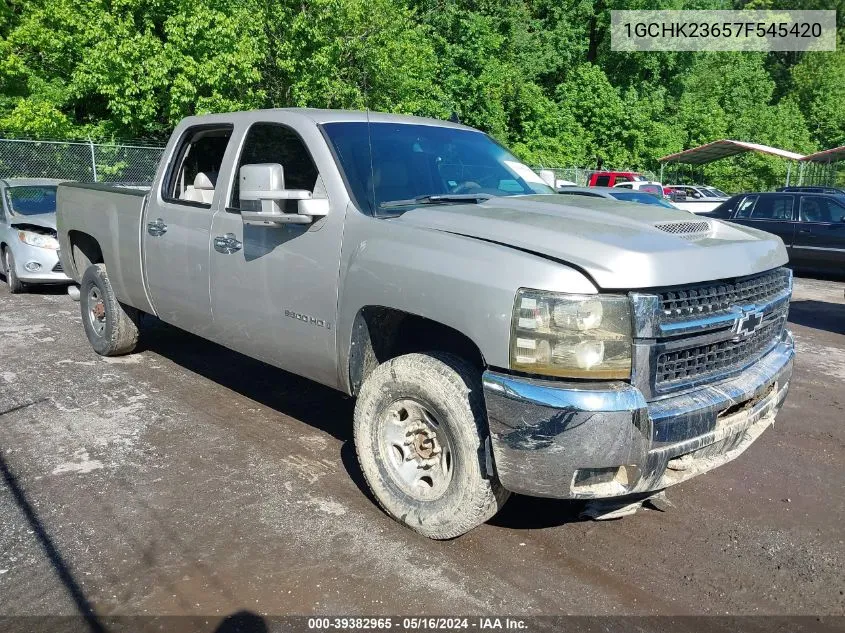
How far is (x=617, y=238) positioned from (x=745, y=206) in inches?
512

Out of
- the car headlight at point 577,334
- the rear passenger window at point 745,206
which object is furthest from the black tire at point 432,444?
the rear passenger window at point 745,206

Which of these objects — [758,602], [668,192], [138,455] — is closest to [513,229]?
[758,602]

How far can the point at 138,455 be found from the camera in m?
4.61

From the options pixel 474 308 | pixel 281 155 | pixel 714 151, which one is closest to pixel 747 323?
pixel 474 308

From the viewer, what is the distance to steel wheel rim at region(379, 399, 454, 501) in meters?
3.50

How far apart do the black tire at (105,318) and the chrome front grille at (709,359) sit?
4.93 meters

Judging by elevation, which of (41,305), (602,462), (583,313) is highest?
(583,313)

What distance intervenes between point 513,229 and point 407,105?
20.9m

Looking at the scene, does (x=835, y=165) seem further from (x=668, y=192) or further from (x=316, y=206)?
(x=316, y=206)

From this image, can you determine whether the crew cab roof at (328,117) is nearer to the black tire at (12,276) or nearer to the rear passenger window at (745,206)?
the black tire at (12,276)

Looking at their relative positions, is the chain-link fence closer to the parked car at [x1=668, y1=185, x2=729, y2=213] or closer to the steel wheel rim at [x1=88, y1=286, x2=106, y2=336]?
the steel wheel rim at [x1=88, y1=286, x2=106, y2=336]

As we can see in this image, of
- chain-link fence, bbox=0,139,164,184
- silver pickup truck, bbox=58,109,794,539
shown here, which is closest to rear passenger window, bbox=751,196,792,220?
silver pickup truck, bbox=58,109,794,539

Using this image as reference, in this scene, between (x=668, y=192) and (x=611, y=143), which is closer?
(x=668, y=192)

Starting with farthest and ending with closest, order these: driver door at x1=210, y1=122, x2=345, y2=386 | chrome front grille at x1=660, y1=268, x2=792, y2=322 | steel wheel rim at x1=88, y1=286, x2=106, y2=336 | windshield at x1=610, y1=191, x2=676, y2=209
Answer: windshield at x1=610, y1=191, x2=676, y2=209
steel wheel rim at x1=88, y1=286, x2=106, y2=336
driver door at x1=210, y1=122, x2=345, y2=386
chrome front grille at x1=660, y1=268, x2=792, y2=322
